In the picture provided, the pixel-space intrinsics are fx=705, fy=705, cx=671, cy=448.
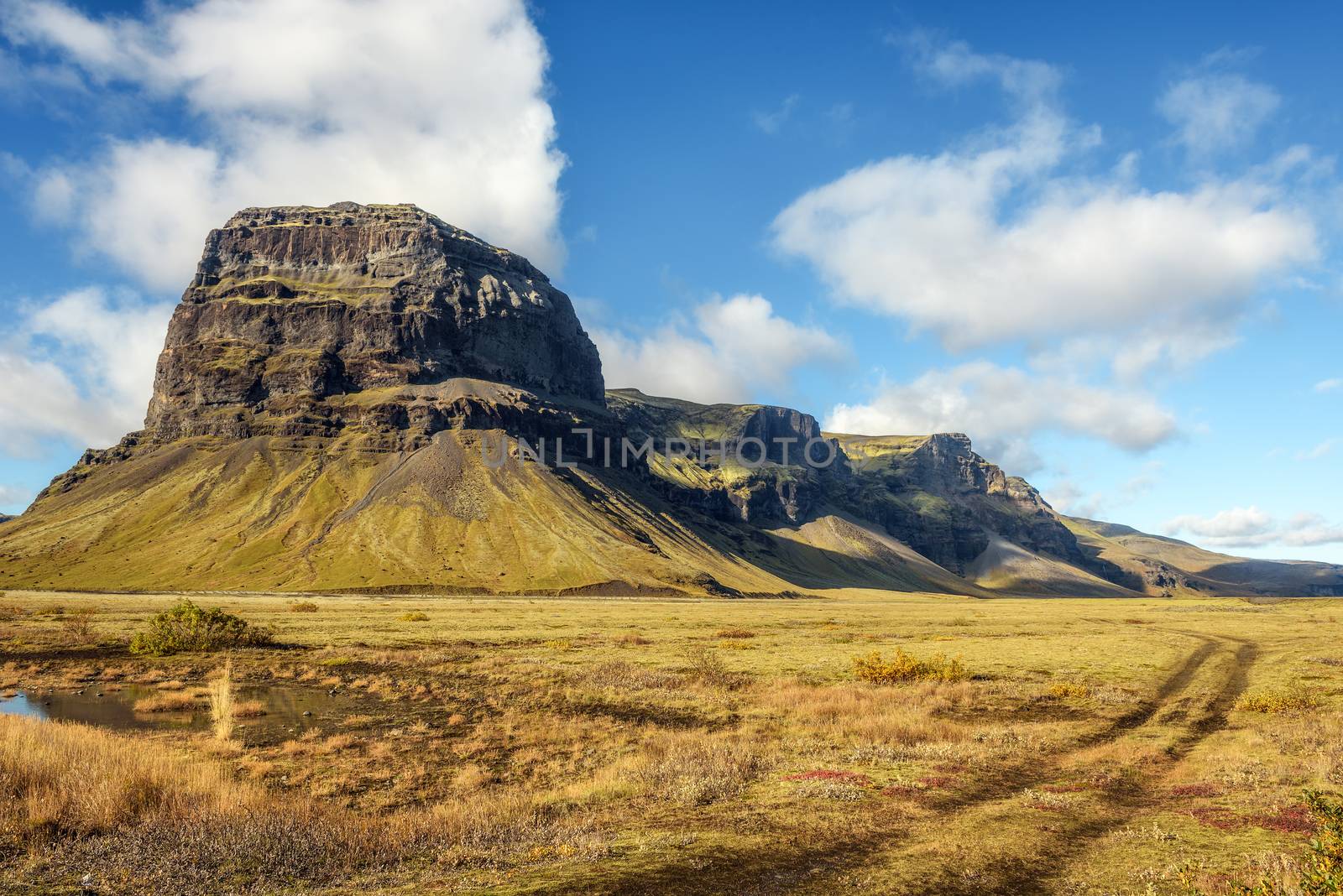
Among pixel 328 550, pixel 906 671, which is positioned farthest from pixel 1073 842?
Result: pixel 328 550

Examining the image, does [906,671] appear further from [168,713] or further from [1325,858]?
[168,713]

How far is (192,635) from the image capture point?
49.5 metres

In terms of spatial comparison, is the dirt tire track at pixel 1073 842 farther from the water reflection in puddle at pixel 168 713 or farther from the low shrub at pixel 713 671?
the water reflection in puddle at pixel 168 713

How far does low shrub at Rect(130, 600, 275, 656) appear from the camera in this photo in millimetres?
46969

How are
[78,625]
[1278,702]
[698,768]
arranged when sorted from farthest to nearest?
1. [78,625]
2. [1278,702]
3. [698,768]

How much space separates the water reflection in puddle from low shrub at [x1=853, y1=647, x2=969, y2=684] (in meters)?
25.8

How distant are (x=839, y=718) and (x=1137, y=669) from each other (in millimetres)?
24884

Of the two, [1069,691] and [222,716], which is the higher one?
[222,716]

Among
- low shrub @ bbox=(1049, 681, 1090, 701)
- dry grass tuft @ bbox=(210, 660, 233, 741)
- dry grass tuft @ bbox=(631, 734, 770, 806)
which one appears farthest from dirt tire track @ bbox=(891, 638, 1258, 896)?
dry grass tuft @ bbox=(210, 660, 233, 741)

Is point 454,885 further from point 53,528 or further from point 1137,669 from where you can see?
point 53,528

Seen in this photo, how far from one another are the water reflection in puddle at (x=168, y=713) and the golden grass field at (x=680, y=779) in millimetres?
917

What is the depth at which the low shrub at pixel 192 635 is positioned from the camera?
4697cm

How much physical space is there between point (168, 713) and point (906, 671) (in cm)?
3476

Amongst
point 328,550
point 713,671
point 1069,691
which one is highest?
point 328,550
